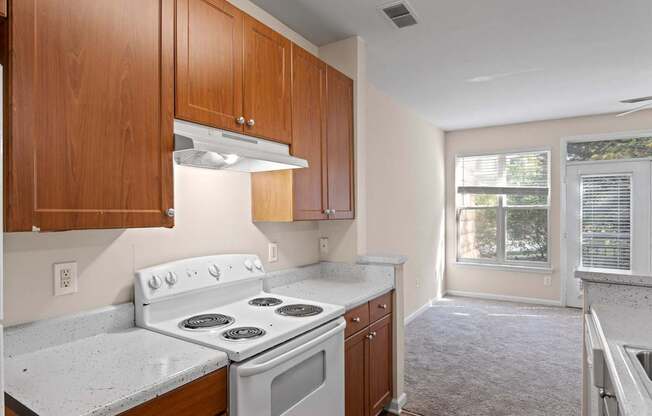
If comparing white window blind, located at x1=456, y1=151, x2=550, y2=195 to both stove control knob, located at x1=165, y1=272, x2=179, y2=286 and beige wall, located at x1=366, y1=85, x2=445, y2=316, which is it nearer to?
beige wall, located at x1=366, y1=85, x2=445, y2=316

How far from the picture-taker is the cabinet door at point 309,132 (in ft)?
7.15

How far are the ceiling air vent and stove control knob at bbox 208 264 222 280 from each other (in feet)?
5.96

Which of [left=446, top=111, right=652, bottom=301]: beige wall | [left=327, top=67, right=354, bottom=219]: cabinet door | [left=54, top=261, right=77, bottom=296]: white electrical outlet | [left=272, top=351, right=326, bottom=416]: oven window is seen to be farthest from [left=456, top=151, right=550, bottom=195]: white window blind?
[left=54, top=261, right=77, bottom=296]: white electrical outlet

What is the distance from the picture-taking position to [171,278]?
172 centimetres

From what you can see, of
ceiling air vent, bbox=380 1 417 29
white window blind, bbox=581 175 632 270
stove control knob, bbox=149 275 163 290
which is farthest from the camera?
white window blind, bbox=581 175 632 270

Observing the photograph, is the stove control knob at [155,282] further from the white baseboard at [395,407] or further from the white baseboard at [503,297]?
the white baseboard at [503,297]

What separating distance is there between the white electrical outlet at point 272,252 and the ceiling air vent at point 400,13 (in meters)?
1.63

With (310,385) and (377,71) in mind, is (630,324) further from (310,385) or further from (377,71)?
(377,71)

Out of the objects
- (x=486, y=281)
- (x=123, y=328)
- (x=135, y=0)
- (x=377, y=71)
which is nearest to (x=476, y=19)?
(x=377, y=71)

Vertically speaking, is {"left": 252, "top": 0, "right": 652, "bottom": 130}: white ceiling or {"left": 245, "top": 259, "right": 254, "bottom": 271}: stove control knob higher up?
{"left": 252, "top": 0, "right": 652, "bottom": 130}: white ceiling

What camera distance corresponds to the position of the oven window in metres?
1.48

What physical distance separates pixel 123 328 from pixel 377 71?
2.85m

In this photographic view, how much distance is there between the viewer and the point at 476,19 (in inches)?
97.6

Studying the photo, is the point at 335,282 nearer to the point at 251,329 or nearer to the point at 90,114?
the point at 251,329
